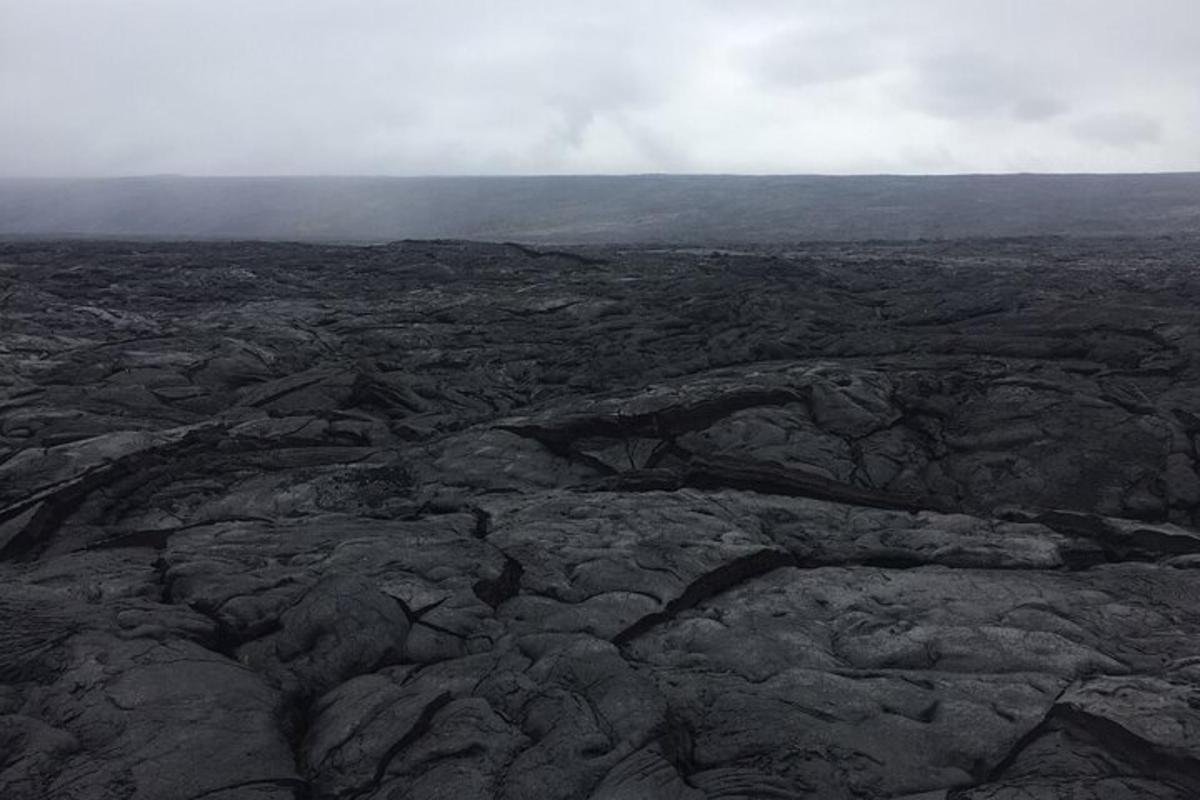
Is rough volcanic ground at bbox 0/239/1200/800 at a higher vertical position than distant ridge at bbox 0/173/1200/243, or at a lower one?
lower

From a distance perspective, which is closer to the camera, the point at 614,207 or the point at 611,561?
the point at 611,561

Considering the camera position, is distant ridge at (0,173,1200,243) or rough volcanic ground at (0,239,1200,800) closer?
rough volcanic ground at (0,239,1200,800)

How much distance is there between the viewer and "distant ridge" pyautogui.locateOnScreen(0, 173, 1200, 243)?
204 ft

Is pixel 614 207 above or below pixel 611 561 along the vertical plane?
above

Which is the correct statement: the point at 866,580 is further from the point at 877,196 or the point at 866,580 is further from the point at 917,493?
the point at 877,196

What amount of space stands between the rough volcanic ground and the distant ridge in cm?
4311

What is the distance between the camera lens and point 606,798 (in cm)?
500

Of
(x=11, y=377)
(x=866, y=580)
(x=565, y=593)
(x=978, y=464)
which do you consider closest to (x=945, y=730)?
(x=866, y=580)

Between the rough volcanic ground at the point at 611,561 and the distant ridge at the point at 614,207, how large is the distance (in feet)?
141

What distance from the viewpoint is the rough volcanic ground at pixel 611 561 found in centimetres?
539

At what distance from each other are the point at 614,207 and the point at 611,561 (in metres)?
83.7

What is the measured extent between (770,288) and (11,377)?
1696 cm

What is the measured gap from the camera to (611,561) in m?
8.09

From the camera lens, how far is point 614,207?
88.6 m
